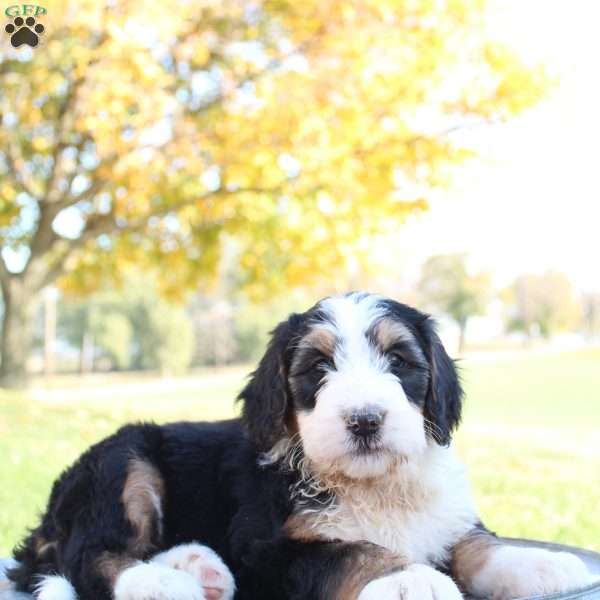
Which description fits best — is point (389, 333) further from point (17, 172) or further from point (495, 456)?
point (17, 172)

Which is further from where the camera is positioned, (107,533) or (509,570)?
(107,533)

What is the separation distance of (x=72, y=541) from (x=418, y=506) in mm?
1489

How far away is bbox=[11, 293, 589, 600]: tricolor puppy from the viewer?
304 cm

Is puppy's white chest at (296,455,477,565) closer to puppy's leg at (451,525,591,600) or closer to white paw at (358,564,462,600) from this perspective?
puppy's leg at (451,525,591,600)

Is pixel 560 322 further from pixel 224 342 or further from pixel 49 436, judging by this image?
pixel 49 436

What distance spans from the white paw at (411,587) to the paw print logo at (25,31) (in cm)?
936

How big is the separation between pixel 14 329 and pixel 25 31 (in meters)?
6.93

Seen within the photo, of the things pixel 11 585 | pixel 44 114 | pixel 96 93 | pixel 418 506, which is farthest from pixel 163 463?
pixel 44 114

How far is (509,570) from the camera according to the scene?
127 inches

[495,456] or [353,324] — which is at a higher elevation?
[353,324]

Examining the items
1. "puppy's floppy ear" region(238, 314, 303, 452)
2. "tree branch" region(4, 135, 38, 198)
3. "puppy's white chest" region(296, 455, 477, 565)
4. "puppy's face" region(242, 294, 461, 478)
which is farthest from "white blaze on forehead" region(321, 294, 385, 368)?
"tree branch" region(4, 135, 38, 198)

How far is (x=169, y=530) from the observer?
3.78 metres

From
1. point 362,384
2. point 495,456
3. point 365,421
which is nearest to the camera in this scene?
point 365,421

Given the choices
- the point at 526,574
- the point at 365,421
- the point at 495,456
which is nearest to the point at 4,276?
the point at 495,456
